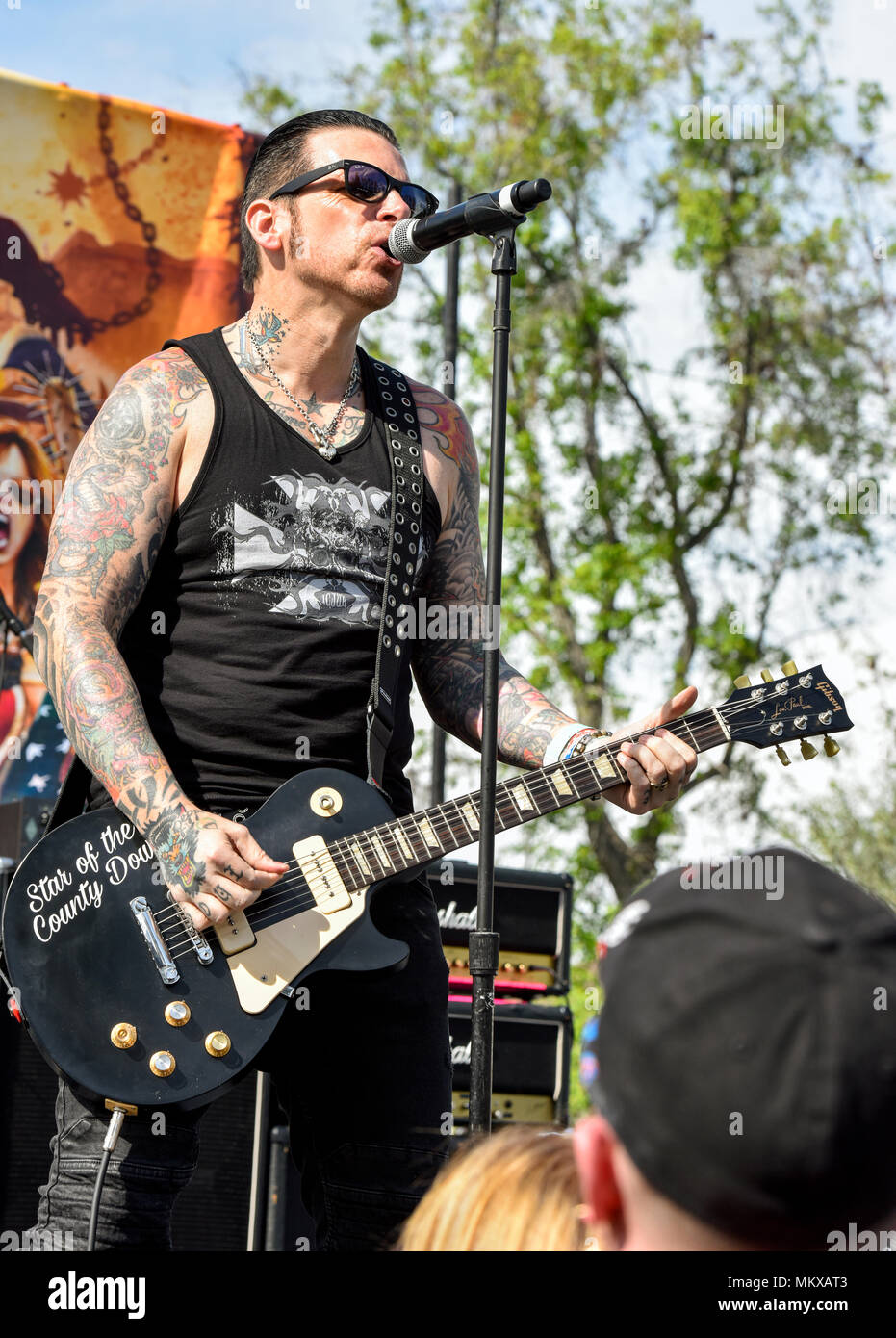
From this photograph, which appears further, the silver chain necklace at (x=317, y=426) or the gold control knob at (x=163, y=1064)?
the silver chain necklace at (x=317, y=426)

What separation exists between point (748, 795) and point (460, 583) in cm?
1359

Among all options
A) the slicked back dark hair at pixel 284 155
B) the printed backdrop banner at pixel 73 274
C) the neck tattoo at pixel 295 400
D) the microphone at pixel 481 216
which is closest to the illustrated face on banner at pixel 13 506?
the printed backdrop banner at pixel 73 274

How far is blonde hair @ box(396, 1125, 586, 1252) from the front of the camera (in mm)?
1134

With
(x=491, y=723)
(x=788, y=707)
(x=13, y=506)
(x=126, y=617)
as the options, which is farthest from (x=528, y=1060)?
(x=13, y=506)

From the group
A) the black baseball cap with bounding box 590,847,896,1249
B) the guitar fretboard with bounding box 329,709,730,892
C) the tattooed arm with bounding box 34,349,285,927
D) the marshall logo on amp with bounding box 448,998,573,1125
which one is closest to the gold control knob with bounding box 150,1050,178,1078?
the tattooed arm with bounding box 34,349,285,927

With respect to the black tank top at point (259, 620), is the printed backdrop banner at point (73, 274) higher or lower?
higher

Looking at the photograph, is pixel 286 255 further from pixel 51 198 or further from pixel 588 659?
pixel 588 659

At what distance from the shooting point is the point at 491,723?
2654 mm

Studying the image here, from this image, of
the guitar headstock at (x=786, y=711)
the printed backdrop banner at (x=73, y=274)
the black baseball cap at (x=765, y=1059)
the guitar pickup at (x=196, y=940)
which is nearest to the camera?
the black baseball cap at (x=765, y=1059)

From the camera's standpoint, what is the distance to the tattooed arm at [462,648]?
2990 mm

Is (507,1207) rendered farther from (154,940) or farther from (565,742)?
(565,742)

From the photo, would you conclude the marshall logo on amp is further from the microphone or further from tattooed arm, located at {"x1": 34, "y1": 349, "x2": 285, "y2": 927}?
the microphone

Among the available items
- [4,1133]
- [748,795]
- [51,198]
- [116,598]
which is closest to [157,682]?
[116,598]

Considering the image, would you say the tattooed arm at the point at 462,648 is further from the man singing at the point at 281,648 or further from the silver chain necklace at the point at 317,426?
the silver chain necklace at the point at 317,426
